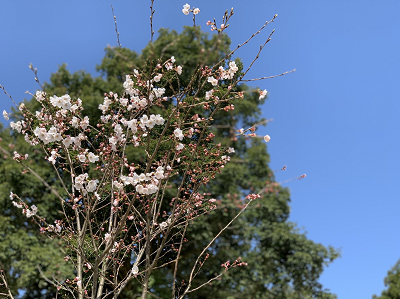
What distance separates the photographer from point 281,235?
405 inches

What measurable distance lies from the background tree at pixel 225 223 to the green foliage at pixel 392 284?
26.5ft

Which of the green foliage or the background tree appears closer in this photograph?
the background tree

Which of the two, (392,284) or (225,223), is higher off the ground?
(392,284)

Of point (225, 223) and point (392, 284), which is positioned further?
point (392, 284)

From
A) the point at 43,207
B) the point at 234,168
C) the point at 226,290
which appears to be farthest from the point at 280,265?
the point at 43,207

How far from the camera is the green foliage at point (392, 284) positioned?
54.1 feet

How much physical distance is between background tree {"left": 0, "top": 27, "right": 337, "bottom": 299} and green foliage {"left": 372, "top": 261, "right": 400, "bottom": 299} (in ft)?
26.5

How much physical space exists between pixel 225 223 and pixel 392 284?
11.3m

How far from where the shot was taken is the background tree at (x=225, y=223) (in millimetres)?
9375

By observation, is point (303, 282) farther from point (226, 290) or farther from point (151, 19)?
point (151, 19)

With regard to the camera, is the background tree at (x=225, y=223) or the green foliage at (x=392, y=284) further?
the green foliage at (x=392, y=284)

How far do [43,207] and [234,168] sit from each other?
507 centimetres

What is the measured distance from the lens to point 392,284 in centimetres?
1688

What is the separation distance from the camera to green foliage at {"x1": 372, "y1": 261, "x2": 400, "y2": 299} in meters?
16.5
